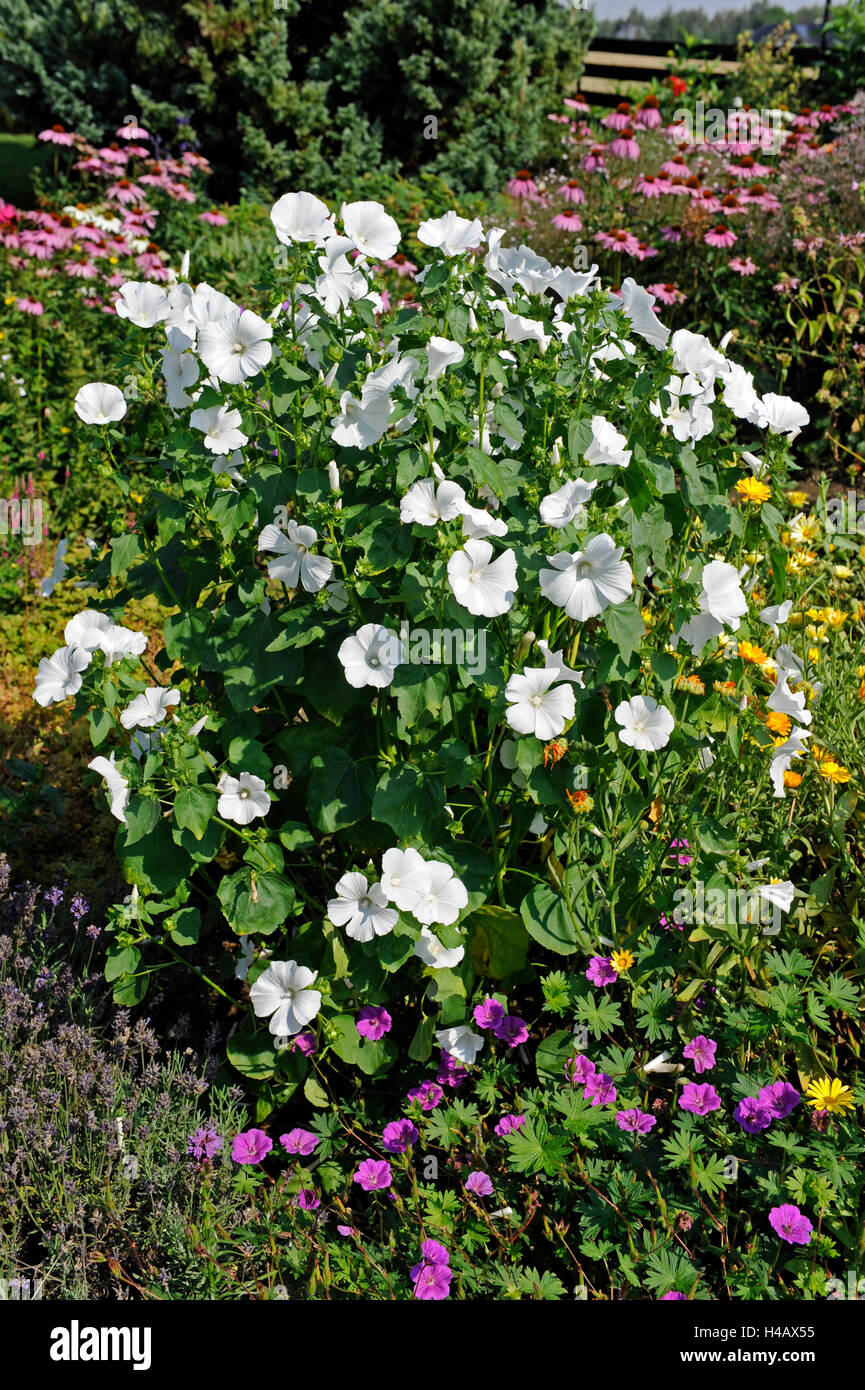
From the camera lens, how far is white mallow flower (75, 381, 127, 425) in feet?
6.64

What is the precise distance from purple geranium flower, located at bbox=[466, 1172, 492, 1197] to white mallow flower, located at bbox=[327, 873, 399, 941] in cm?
45

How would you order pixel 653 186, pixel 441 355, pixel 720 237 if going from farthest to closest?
pixel 653 186, pixel 720 237, pixel 441 355

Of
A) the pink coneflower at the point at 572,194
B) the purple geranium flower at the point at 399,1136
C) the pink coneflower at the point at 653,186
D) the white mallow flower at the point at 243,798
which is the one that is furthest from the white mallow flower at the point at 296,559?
the pink coneflower at the point at 572,194

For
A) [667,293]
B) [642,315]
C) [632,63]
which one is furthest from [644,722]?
[632,63]

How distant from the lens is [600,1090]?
200cm

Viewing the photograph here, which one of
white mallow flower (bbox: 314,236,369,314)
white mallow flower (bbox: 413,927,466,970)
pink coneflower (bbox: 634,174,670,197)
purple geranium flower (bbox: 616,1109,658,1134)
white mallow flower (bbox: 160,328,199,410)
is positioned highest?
pink coneflower (bbox: 634,174,670,197)

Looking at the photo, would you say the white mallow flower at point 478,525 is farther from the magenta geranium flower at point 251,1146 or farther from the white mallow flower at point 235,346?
the magenta geranium flower at point 251,1146

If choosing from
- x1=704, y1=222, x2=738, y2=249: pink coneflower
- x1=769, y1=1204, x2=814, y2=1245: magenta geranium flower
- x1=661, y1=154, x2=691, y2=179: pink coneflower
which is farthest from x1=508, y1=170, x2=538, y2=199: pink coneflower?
x1=769, y1=1204, x2=814, y2=1245: magenta geranium flower

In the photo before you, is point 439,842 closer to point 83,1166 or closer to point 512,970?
point 512,970

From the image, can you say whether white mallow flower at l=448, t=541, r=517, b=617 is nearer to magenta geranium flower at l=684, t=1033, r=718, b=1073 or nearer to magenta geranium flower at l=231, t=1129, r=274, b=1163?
magenta geranium flower at l=684, t=1033, r=718, b=1073

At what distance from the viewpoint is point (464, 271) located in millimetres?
1994

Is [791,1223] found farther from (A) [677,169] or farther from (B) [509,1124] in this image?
(A) [677,169]

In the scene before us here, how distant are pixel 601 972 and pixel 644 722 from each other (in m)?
0.52

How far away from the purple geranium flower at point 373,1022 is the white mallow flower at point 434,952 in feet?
0.82
